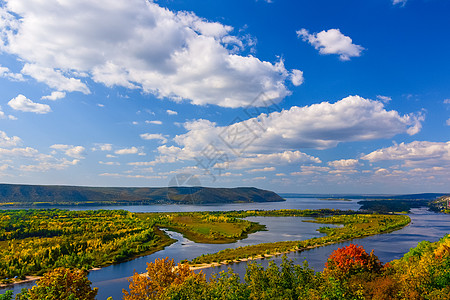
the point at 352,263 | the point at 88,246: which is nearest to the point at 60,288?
the point at 352,263

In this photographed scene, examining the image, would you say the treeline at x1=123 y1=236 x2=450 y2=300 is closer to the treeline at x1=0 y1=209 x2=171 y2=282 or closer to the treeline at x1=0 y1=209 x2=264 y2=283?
the treeline at x1=0 y1=209 x2=264 y2=283

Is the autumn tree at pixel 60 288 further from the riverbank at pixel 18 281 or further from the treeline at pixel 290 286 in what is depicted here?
the riverbank at pixel 18 281

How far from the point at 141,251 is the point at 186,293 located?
71.7m

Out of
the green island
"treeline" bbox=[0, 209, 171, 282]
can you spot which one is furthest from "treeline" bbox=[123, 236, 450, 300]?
"treeline" bbox=[0, 209, 171, 282]

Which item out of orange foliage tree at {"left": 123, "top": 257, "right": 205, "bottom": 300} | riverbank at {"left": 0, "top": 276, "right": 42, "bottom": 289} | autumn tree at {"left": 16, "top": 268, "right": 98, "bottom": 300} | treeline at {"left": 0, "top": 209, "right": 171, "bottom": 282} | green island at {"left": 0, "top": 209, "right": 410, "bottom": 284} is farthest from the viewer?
green island at {"left": 0, "top": 209, "right": 410, "bottom": 284}

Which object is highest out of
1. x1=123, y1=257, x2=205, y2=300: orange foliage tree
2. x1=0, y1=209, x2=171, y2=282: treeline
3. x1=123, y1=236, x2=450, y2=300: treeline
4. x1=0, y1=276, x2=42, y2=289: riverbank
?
x1=123, y1=236, x2=450, y2=300: treeline

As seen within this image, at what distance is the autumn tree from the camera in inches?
1206

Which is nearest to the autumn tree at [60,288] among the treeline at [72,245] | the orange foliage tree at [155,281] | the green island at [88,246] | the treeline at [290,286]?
the orange foliage tree at [155,281]

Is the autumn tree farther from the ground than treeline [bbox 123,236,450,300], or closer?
closer

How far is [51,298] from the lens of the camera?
30234mm

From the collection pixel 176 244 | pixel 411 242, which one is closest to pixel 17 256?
pixel 176 244

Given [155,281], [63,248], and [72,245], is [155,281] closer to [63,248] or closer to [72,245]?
[63,248]

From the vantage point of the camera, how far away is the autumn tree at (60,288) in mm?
30630

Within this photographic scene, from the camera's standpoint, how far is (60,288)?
31.5 meters
